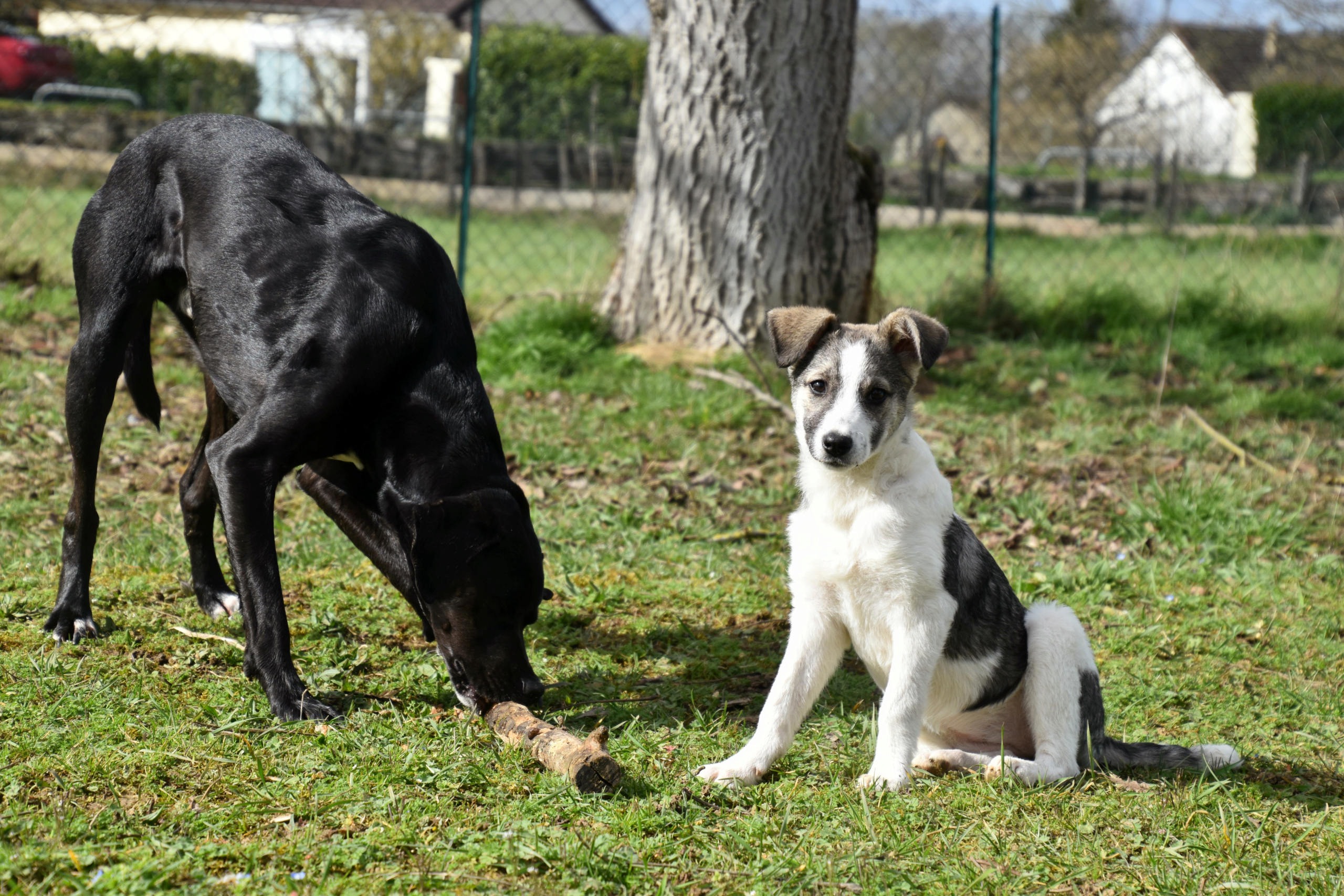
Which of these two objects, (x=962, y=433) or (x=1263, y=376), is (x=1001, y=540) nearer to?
(x=962, y=433)

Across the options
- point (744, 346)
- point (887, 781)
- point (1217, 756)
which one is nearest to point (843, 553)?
point (887, 781)

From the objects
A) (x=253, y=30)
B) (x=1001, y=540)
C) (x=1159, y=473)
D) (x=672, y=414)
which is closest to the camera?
(x=1001, y=540)

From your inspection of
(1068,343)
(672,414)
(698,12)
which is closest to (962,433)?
(672,414)

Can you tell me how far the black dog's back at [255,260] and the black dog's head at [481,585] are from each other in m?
0.54

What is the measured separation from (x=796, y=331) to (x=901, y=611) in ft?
3.11

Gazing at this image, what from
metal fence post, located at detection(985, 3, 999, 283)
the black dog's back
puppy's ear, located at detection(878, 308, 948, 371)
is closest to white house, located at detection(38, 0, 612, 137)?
metal fence post, located at detection(985, 3, 999, 283)

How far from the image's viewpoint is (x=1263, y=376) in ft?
29.6

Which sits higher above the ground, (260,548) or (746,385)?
(746,385)

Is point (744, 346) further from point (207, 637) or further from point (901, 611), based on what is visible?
point (901, 611)

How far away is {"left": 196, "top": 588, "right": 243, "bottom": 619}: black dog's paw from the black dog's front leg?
93 centimetres

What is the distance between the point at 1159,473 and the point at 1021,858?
14.7 feet

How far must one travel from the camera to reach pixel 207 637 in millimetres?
4164

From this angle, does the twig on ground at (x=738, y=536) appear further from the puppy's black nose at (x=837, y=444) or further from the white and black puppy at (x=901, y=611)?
the puppy's black nose at (x=837, y=444)

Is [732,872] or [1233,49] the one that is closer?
[732,872]
